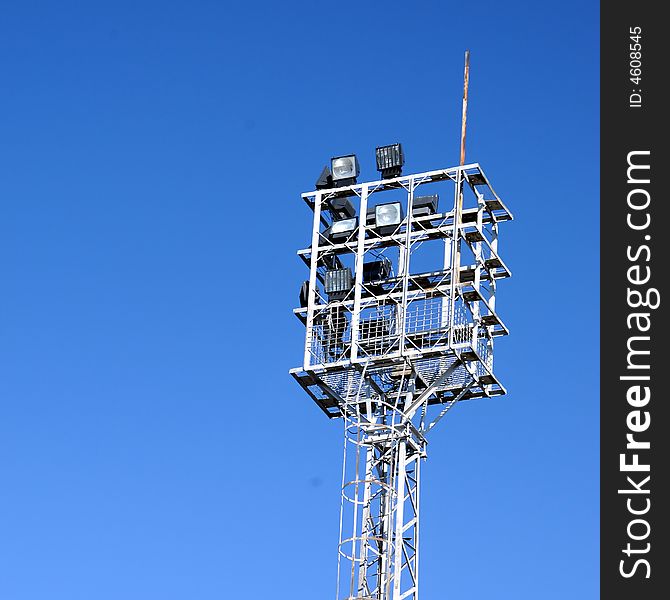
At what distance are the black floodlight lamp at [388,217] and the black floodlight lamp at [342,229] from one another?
40.1 inches

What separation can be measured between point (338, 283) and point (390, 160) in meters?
5.23

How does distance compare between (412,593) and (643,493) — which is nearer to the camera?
(643,493)

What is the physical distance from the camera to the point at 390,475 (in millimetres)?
55375

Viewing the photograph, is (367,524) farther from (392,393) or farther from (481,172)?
(481,172)

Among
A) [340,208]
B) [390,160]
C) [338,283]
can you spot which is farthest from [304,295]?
[390,160]

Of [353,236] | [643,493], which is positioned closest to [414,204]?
[353,236]

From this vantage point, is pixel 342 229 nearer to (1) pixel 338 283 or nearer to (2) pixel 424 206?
(1) pixel 338 283

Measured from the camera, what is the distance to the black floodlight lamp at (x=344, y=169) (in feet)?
198

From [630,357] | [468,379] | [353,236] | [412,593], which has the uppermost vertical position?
[353,236]

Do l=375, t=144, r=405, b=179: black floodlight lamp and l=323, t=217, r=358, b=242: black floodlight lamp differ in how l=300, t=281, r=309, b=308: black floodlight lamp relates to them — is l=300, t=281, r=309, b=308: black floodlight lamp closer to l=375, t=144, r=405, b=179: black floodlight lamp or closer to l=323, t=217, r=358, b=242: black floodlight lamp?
l=323, t=217, r=358, b=242: black floodlight lamp

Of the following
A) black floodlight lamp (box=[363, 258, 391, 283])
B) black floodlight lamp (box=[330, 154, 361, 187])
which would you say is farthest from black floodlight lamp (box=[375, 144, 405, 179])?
black floodlight lamp (box=[363, 258, 391, 283])

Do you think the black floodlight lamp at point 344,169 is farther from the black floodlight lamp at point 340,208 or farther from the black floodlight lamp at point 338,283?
the black floodlight lamp at point 338,283

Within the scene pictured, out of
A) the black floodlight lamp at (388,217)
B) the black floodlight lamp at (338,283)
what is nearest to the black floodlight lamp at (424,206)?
the black floodlight lamp at (388,217)

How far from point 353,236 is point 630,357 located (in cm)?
1580
